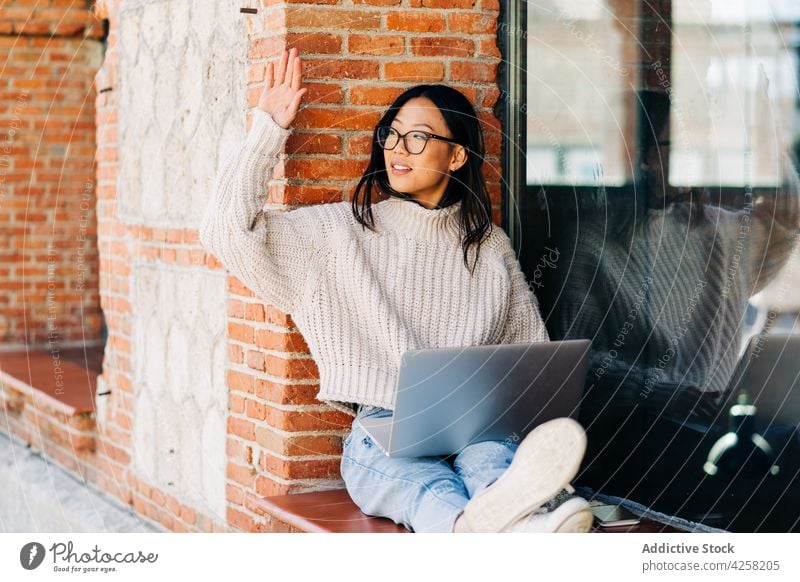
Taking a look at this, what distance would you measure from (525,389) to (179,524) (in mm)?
1624

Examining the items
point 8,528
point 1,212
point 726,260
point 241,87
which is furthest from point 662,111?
point 1,212

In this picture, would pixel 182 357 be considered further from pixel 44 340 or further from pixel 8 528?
pixel 44 340

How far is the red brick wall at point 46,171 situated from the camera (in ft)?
19.5

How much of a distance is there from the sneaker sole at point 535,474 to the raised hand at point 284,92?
105 centimetres

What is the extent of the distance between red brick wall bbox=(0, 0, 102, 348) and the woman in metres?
2.96

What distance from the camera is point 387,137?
3.20m

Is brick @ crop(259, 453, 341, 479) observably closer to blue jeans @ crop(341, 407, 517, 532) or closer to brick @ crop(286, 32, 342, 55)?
blue jeans @ crop(341, 407, 517, 532)

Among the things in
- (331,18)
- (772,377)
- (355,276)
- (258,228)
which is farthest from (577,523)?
(331,18)

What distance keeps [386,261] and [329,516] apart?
0.63 metres

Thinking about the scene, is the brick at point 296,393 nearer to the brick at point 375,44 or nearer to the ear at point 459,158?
the ear at point 459,158

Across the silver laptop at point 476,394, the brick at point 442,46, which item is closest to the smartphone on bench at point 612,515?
the silver laptop at point 476,394

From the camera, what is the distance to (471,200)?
3271mm

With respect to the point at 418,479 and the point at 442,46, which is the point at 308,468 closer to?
the point at 418,479

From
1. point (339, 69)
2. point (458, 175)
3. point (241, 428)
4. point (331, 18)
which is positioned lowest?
point (241, 428)
